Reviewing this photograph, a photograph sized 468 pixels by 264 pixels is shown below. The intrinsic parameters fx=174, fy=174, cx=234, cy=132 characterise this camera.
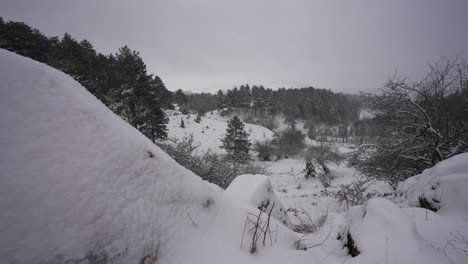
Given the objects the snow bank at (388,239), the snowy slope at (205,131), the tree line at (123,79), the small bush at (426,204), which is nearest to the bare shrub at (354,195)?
the small bush at (426,204)

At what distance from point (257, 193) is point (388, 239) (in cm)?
167

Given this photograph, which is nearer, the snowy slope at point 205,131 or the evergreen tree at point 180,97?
the snowy slope at point 205,131

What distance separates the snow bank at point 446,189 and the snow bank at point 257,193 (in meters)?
A: 2.22

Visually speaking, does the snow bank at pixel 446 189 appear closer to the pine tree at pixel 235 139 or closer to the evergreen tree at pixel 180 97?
the pine tree at pixel 235 139

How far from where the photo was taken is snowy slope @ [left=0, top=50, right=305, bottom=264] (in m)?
0.95

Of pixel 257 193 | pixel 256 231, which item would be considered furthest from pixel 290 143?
pixel 256 231

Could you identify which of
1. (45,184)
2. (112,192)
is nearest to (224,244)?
(112,192)

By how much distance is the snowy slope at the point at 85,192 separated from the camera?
0.95 metres

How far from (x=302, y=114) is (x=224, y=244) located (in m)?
59.8

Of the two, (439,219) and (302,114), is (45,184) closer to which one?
(439,219)

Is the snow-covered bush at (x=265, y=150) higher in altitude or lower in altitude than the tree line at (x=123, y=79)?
lower

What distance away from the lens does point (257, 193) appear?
2.96m

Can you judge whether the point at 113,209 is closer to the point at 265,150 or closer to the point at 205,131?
the point at 265,150

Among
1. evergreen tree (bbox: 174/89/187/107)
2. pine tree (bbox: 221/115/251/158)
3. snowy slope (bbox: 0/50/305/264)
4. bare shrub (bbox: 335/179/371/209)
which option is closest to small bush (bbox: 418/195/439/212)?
snowy slope (bbox: 0/50/305/264)
